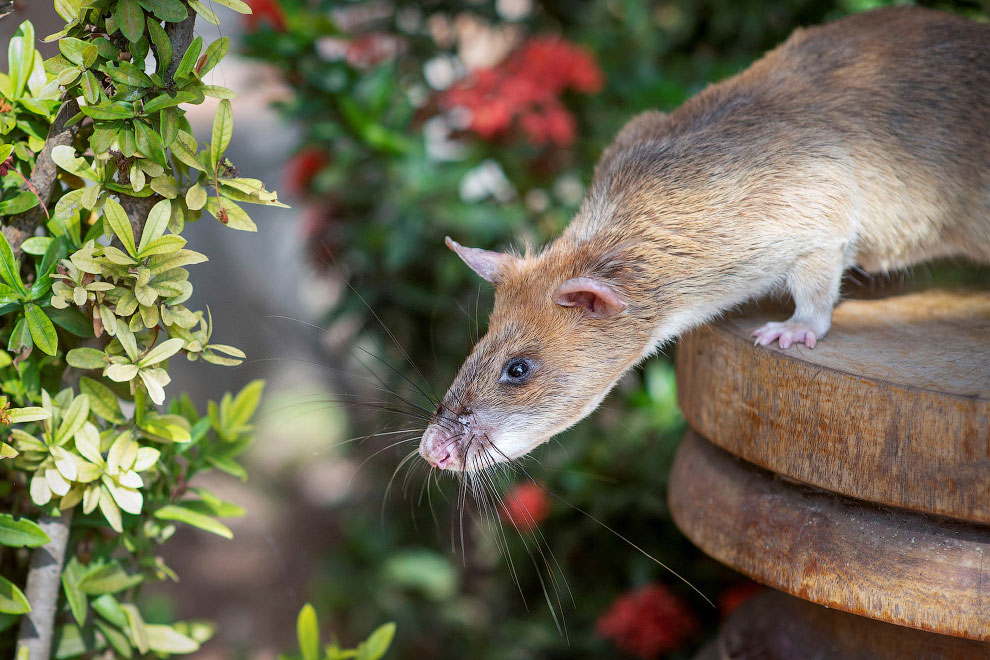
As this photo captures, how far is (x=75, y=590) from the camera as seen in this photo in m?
1.66

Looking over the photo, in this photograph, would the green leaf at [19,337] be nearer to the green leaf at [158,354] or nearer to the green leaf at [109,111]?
the green leaf at [158,354]

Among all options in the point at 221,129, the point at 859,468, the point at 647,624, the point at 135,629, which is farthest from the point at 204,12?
the point at 647,624

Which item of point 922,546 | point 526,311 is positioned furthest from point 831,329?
point 526,311

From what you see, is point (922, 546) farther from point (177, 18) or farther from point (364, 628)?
point (364, 628)

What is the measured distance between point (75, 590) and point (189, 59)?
99 cm

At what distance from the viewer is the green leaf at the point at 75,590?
1636 millimetres

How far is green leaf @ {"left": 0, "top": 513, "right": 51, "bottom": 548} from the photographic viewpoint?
1465 millimetres

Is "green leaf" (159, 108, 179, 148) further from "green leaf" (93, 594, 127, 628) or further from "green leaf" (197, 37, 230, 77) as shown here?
"green leaf" (93, 594, 127, 628)

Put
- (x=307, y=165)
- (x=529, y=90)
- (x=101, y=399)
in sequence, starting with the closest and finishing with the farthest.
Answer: (x=101, y=399)
(x=529, y=90)
(x=307, y=165)

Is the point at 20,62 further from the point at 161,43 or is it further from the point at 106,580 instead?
the point at 106,580

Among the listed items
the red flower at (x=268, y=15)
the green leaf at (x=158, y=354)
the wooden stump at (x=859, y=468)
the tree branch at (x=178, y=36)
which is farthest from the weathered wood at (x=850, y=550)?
the red flower at (x=268, y=15)

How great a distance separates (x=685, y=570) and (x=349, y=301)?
5.40 ft

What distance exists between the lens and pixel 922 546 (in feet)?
4.81

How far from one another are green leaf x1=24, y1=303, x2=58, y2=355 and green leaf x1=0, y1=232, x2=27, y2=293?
0.04m
